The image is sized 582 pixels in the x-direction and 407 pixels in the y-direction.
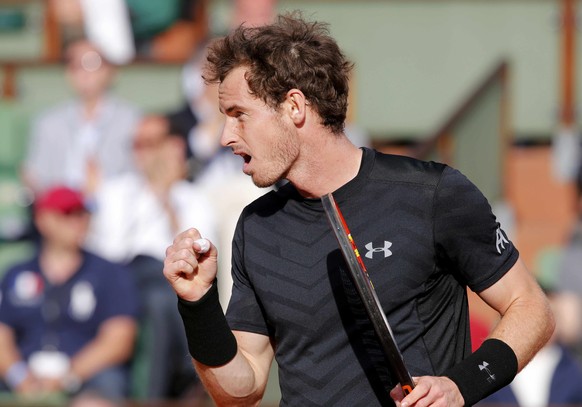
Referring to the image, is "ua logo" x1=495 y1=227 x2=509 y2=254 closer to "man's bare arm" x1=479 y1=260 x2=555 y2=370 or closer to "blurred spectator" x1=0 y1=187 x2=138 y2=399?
"man's bare arm" x1=479 y1=260 x2=555 y2=370

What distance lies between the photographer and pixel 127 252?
8.28 m

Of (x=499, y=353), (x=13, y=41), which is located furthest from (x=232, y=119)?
(x=13, y=41)

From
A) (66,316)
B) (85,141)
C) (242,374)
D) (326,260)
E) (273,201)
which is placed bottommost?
(66,316)

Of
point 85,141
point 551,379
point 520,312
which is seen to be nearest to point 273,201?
point 520,312

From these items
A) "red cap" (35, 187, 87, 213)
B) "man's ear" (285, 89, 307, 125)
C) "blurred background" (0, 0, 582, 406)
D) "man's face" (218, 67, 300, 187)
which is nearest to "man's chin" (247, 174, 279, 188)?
"man's face" (218, 67, 300, 187)

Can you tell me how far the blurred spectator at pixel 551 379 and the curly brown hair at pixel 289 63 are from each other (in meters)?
4.00

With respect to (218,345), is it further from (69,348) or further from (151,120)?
(151,120)

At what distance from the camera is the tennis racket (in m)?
3.34

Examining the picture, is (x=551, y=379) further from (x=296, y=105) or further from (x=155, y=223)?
(x=296, y=105)

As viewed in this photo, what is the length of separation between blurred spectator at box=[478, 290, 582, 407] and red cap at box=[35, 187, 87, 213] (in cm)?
289

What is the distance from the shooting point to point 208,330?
11.8 ft

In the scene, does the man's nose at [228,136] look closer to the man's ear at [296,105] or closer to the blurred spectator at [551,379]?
the man's ear at [296,105]

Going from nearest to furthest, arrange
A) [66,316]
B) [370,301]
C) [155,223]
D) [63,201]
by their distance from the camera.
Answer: [370,301]
[66,316]
[63,201]
[155,223]

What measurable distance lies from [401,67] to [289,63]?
578 centimetres
